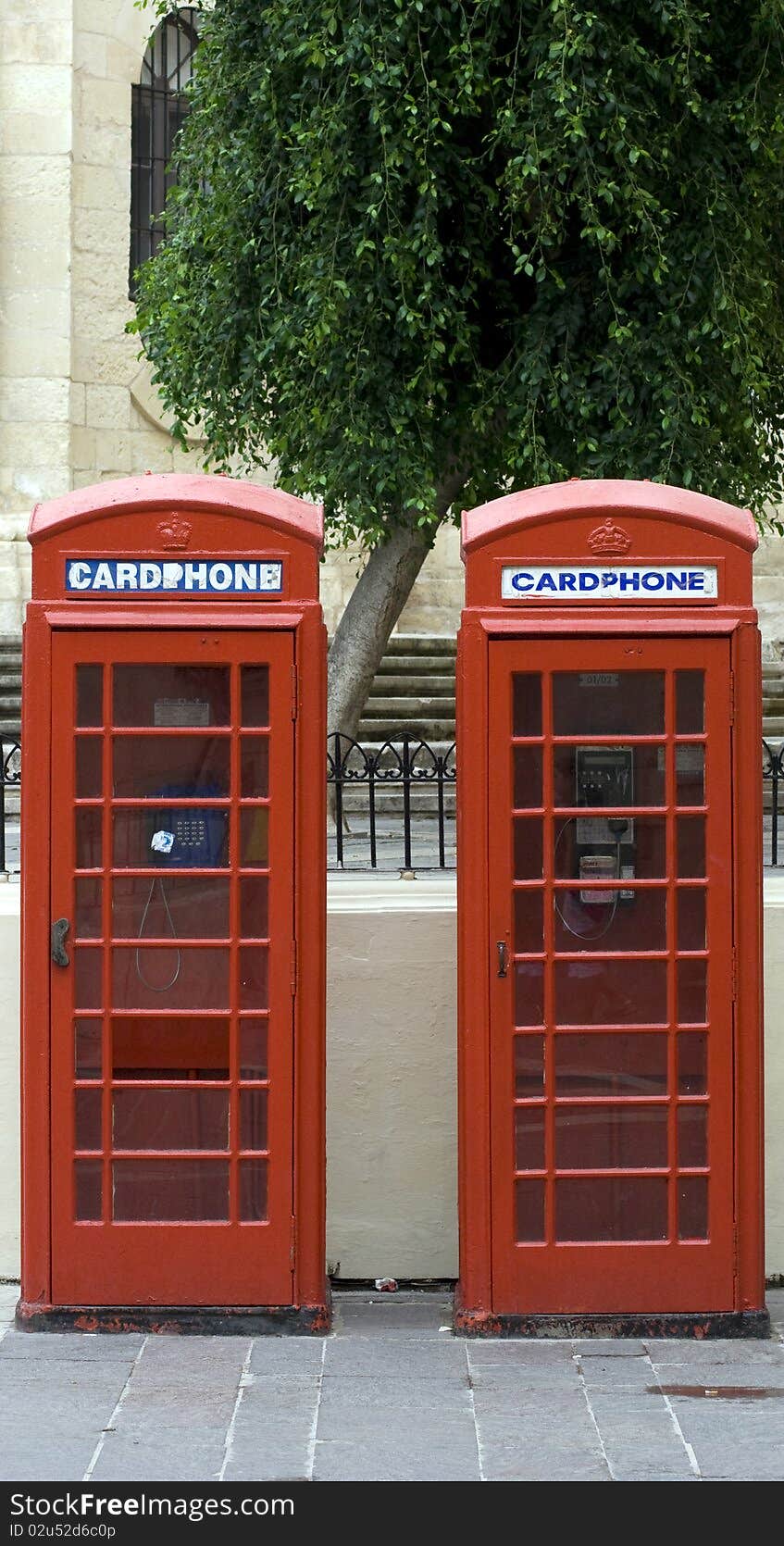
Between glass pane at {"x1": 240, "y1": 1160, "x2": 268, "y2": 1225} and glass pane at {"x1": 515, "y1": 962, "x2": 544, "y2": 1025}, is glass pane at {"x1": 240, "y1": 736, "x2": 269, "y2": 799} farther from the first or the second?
glass pane at {"x1": 240, "y1": 1160, "x2": 268, "y2": 1225}

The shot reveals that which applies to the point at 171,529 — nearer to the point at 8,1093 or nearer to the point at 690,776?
the point at 690,776

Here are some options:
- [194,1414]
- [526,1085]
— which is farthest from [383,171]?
[194,1414]

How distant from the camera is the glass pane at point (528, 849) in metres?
4.89

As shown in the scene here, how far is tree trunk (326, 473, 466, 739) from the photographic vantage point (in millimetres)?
10492

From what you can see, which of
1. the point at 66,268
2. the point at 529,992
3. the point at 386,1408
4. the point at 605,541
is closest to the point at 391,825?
the point at 529,992

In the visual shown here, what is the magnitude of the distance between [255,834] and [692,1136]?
158cm

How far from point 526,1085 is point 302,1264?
84 cm

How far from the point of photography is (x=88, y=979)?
4.90 metres

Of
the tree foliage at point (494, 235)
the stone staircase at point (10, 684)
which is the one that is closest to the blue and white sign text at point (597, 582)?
the tree foliage at point (494, 235)

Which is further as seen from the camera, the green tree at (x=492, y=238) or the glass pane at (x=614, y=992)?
the green tree at (x=492, y=238)

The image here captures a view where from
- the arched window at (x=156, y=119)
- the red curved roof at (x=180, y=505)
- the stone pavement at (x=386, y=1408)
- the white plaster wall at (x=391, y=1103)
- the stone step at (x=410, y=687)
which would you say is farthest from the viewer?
the arched window at (x=156, y=119)

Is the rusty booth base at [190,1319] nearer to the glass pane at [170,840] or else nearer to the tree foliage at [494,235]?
the glass pane at [170,840]

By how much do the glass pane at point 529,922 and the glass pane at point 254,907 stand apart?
Result: 738 millimetres

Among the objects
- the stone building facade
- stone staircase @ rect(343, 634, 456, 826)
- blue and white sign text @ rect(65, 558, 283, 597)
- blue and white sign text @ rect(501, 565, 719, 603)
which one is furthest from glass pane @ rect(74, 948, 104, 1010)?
the stone building facade
